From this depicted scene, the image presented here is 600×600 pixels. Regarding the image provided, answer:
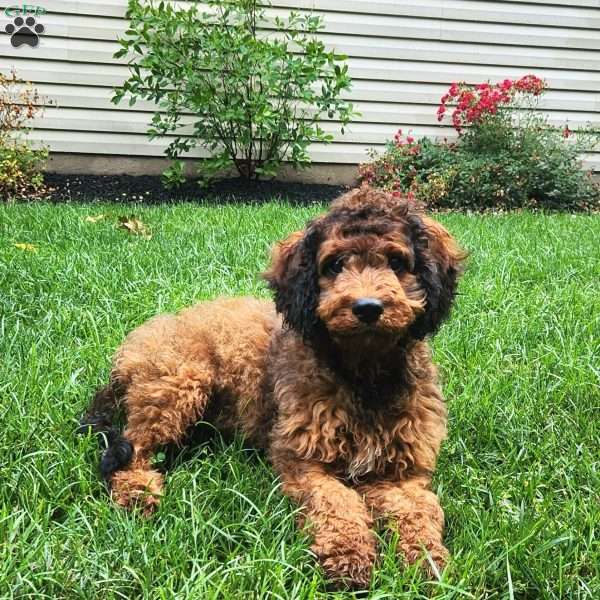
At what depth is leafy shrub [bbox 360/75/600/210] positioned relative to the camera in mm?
9094

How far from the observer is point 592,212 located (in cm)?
925

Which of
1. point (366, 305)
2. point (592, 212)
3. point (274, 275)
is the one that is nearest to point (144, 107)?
point (592, 212)

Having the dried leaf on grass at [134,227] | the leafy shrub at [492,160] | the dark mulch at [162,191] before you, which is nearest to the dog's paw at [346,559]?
the dried leaf on grass at [134,227]

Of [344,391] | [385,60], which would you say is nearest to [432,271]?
[344,391]

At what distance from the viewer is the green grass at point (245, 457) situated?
6.64 ft

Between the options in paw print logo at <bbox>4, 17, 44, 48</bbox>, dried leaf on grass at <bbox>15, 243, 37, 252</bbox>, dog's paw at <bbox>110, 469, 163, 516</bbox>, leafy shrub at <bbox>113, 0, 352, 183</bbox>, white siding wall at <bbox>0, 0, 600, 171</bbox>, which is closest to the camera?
dog's paw at <bbox>110, 469, 163, 516</bbox>

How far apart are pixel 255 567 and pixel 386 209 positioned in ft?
4.54

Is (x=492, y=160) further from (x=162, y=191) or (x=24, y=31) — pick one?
(x=24, y=31)

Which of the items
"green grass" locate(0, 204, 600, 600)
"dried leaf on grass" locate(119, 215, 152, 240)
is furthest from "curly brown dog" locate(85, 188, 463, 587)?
"dried leaf on grass" locate(119, 215, 152, 240)

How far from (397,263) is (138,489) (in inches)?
51.8

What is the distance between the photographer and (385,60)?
9883mm

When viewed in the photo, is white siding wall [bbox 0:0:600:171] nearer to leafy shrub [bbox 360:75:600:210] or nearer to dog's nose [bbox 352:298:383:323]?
leafy shrub [bbox 360:75:600:210]

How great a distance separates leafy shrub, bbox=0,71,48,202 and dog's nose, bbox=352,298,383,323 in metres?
6.61

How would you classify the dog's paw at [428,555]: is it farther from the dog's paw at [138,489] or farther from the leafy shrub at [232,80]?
the leafy shrub at [232,80]
